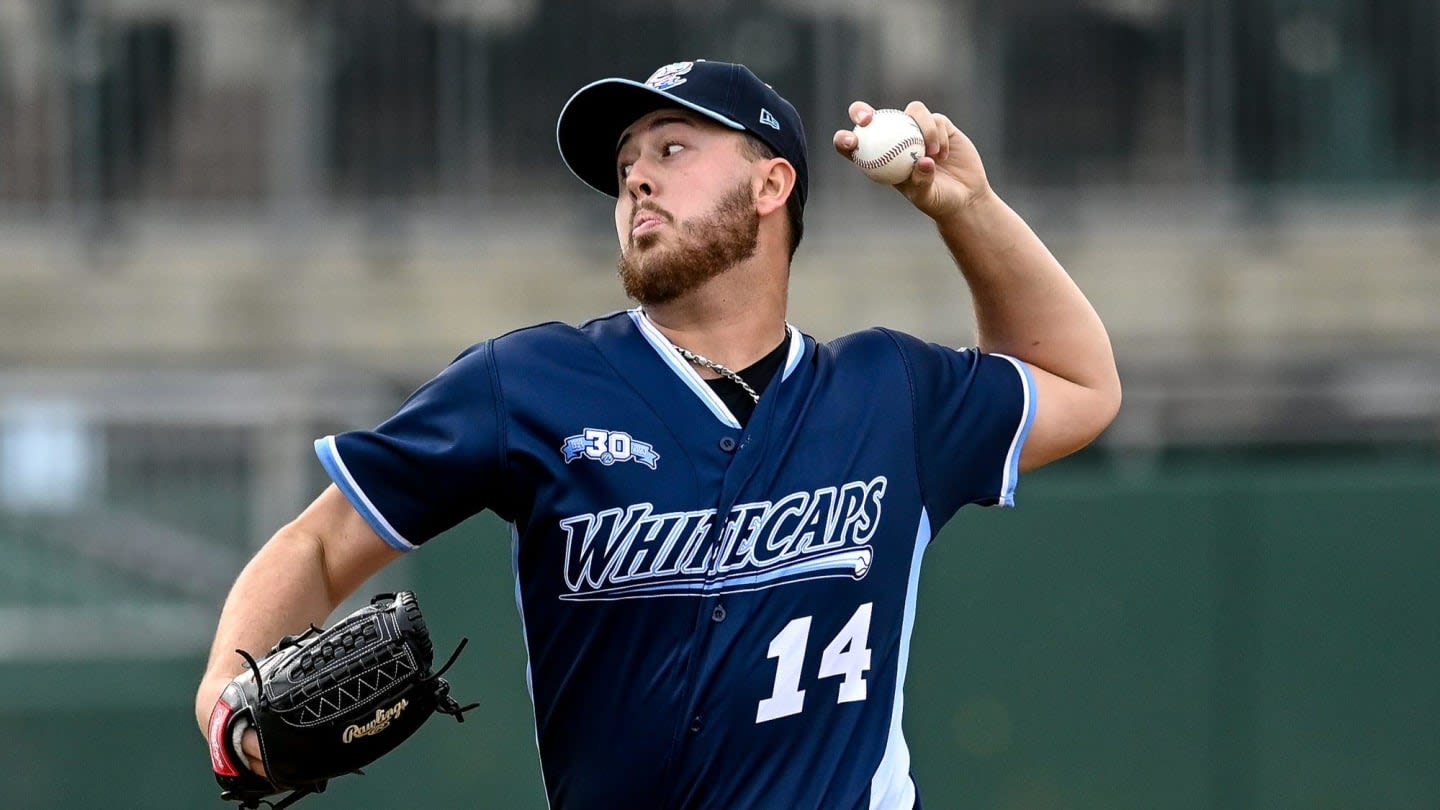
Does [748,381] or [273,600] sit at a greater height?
[748,381]

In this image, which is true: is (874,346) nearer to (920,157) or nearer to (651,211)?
A: (920,157)

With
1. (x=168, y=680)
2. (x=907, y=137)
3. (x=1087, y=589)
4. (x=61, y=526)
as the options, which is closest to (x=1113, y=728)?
(x=1087, y=589)

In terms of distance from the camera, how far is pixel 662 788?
307 centimetres

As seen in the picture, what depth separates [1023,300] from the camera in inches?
139

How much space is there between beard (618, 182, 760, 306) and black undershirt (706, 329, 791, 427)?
7.0 inches

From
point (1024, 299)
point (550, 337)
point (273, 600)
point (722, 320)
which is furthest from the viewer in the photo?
point (1024, 299)

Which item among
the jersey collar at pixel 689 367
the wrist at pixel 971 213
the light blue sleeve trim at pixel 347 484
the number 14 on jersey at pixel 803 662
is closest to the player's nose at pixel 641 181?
the jersey collar at pixel 689 367

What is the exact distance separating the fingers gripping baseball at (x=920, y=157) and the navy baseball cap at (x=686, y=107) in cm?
13

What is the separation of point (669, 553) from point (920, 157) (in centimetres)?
85

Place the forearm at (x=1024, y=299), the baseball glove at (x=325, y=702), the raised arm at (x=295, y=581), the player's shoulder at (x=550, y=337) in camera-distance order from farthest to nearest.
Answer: the forearm at (x=1024, y=299) → the player's shoulder at (x=550, y=337) → the raised arm at (x=295, y=581) → the baseball glove at (x=325, y=702)

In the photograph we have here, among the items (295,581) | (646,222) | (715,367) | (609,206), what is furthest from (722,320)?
(609,206)

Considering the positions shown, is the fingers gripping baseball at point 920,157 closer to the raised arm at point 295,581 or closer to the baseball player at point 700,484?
the baseball player at point 700,484

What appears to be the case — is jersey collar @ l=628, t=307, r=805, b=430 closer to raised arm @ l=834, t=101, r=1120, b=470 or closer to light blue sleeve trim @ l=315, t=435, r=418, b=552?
raised arm @ l=834, t=101, r=1120, b=470

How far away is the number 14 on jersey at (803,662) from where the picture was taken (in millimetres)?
3098
